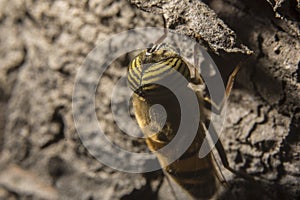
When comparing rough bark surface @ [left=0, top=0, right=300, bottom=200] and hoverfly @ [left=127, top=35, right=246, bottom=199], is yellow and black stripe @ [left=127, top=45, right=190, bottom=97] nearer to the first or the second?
hoverfly @ [left=127, top=35, right=246, bottom=199]

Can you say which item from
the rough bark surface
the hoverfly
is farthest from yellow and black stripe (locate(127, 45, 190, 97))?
the rough bark surface

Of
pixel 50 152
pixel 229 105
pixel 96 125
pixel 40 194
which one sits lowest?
pixel 40 194

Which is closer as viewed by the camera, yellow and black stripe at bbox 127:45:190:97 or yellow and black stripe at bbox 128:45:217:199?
yellow and black stripe at bbox 127:45:190:97

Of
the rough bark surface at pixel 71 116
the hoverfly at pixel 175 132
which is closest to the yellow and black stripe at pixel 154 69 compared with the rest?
the hoverfly at pixel 175 132

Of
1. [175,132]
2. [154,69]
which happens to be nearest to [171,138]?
[175,132]

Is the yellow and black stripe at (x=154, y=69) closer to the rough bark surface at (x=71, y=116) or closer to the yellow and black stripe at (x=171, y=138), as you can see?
the yellow and black stripe at (x=171, y=138)

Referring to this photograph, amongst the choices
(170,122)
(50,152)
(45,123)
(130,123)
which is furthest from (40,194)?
(170,122)

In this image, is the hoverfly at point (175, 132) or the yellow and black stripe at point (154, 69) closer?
the yellow and black stripe at point (154, 69)

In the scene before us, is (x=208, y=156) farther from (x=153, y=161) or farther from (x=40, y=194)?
(x=40, y=194)
